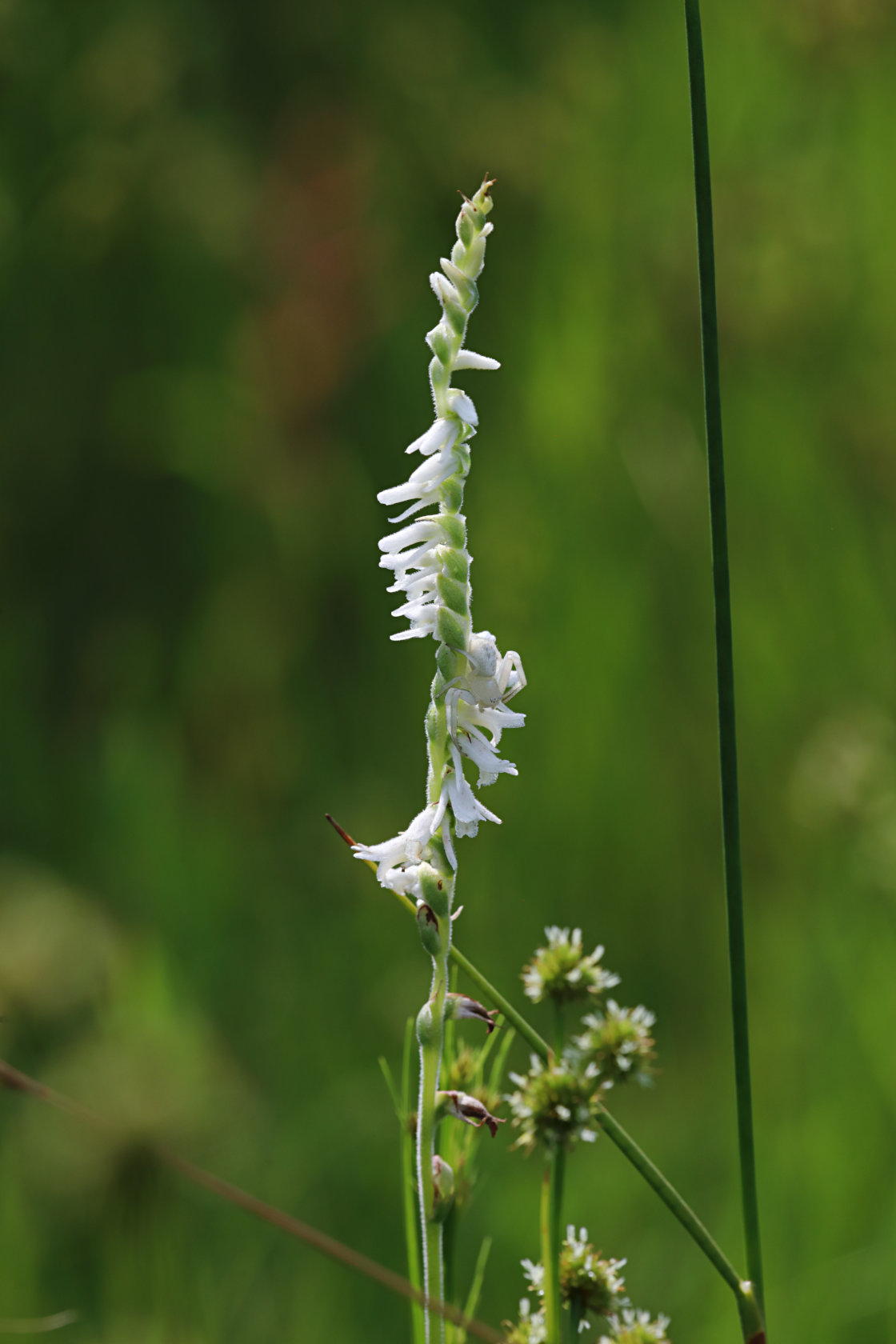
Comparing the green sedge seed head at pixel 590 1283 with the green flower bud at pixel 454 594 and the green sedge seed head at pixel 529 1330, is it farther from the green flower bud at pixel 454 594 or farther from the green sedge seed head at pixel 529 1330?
the green flower bud at pixel 454 594

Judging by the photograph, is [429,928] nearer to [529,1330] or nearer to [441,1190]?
[441,1190]

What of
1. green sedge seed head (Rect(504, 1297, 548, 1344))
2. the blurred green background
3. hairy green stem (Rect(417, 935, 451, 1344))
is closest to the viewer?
hairy green stem (Rect(417, 935, 451, 1344))

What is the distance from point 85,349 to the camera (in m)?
2.19

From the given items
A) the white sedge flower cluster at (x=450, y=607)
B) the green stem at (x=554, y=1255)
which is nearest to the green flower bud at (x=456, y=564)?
the white sedge flower cluster at (x=450, y=607)

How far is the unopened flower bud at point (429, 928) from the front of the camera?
0.42 m

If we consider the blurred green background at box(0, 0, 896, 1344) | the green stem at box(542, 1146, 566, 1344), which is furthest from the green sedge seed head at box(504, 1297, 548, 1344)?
the blurred green background at box(0, 0, 896, 1344)

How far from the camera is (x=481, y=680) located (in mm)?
449

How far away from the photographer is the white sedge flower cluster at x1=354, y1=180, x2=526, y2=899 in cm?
44

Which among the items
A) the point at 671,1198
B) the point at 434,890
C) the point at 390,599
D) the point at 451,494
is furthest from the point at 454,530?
the point at 390,599

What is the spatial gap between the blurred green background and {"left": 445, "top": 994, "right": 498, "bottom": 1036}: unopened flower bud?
0.81 metres

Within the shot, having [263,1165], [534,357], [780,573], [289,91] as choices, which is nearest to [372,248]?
[534,357]

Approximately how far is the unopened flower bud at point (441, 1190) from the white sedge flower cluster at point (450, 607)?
0.28 feet

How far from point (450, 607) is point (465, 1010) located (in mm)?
128

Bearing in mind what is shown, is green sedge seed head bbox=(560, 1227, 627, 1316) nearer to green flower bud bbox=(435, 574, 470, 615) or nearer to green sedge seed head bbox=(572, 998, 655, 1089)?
green sedge seed head bbox=(572, 998, 655, 1089)
